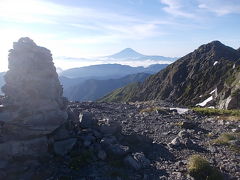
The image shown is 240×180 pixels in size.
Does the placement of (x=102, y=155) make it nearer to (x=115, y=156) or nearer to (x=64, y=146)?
(x=115, y=156)

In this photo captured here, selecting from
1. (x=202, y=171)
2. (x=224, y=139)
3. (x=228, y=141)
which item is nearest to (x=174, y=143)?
(x=224, y=139)

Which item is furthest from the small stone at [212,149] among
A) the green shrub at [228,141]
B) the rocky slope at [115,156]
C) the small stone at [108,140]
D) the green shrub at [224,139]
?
the small stone at [108,140]

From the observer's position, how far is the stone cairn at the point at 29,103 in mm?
24786

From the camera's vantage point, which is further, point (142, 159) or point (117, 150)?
point (117, 150)

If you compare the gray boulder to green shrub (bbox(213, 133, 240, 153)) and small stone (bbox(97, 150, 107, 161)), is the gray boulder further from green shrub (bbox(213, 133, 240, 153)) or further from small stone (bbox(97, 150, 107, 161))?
green shrub (bbox(213, 133, 240, 153))

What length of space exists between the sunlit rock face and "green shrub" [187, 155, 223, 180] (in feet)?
36.2

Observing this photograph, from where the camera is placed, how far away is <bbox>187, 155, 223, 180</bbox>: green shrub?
21.6m

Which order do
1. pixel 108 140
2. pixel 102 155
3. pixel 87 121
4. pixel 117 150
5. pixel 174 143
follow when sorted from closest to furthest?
pixel 102 155, pixel 117 150, pixel 108 140, pixel 174 143, pixel 87 121

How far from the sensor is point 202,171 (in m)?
22.1

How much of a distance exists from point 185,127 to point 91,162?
16129mm

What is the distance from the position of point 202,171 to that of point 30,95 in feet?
48.4

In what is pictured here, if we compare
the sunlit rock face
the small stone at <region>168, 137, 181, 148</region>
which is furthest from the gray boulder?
the small stone at <region>168, 137, 181, 148</region>

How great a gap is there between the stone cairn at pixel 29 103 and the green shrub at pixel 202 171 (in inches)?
428

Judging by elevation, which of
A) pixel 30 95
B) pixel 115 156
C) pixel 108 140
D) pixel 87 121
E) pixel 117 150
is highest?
pixel 30 95
